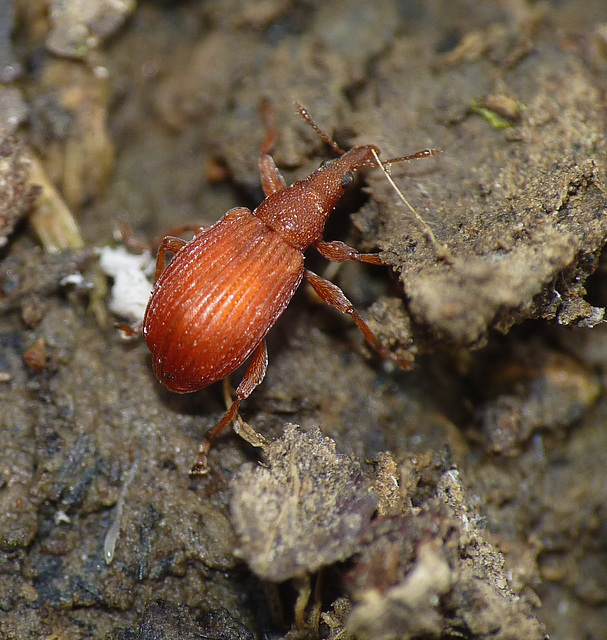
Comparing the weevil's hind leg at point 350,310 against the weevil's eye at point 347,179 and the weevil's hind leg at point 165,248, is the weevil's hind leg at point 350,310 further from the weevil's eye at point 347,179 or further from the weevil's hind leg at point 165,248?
the weevil's hind leg at point 165,248

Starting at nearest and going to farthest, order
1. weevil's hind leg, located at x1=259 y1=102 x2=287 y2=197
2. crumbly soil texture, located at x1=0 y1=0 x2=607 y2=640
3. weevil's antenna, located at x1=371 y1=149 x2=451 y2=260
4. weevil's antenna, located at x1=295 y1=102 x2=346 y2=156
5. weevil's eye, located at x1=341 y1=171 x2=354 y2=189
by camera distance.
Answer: crumbly soil texture, located at x1=0 y1=0 x2=607 y2=640 < weevil's antenna, located at x1=371 y1=149 x2=451 y2=260 < weevil's eye, located at x1=341 y1=171 x2=354 y2=189 < weevil's antenna, located at x1=295 y1=102 x2=346 y2=156 < weevil's hind leg, located at x1=259 y1=102 x2=287 y2=197

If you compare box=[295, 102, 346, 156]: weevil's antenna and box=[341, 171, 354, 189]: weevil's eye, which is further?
box=[295, 102, 346, 156]: weevil's antenna

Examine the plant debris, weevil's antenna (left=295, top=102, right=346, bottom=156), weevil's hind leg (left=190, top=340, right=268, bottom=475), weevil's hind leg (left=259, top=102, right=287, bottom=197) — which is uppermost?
weevil's antenna (left=295, top=102, right=346, bottom=156)

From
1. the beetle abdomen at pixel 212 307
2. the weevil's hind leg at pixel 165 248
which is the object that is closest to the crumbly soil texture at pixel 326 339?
the weevil's hind leg at pixel 165 248

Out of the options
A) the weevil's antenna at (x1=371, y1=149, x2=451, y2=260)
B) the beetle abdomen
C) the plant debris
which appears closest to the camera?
the plant debris

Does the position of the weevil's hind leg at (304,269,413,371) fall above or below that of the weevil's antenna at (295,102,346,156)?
below

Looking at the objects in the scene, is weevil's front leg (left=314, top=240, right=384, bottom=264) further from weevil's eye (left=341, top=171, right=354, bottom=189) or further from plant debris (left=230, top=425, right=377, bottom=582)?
plant debris (left=230, top=425, right=377, bottom=582)

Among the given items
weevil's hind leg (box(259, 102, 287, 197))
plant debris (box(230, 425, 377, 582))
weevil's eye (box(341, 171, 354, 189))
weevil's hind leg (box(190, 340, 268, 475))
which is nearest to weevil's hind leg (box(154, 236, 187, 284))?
weevil's hind leg (box(259, 102, 287, 197))

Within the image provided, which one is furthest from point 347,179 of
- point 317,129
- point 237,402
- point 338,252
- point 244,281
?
point 237,402

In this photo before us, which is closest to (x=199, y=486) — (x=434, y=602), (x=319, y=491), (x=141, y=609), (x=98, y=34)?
(x=141, y=609)
